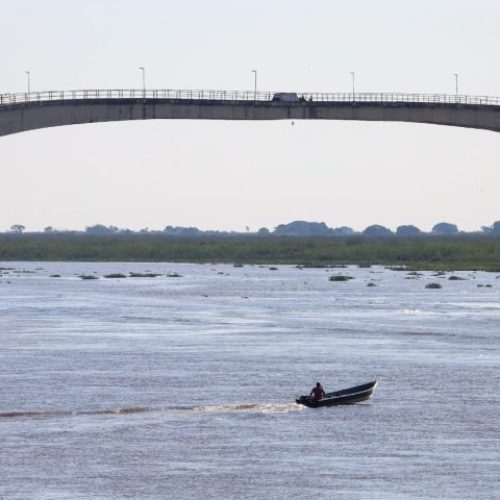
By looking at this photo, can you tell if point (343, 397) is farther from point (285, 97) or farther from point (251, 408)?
point (285, 97)

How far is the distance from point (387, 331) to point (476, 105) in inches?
1566

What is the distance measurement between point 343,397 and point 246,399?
364cm

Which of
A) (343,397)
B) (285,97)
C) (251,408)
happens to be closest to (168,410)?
(251,408)

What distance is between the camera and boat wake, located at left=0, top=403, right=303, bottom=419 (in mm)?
57656

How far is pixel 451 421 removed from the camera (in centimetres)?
5634

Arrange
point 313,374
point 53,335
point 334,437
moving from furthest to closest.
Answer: point 53,335 < point 313,374 < point 334,437

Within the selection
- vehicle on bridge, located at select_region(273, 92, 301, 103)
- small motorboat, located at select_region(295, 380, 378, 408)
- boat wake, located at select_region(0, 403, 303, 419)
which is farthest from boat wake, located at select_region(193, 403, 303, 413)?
vehicle on bridge, located at select_region(273, 92, 301, 103)

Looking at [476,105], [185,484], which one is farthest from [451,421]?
[476,105]

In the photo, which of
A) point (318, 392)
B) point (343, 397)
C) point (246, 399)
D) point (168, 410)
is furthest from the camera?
point (246, 399)

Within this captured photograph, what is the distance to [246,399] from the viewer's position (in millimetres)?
62188

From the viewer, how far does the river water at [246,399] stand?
4616cm

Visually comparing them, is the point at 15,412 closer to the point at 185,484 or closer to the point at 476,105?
the point at 185,484

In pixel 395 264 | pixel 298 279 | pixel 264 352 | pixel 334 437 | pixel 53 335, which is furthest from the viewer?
pixel 395 264

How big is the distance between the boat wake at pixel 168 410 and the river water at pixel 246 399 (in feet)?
0.26
